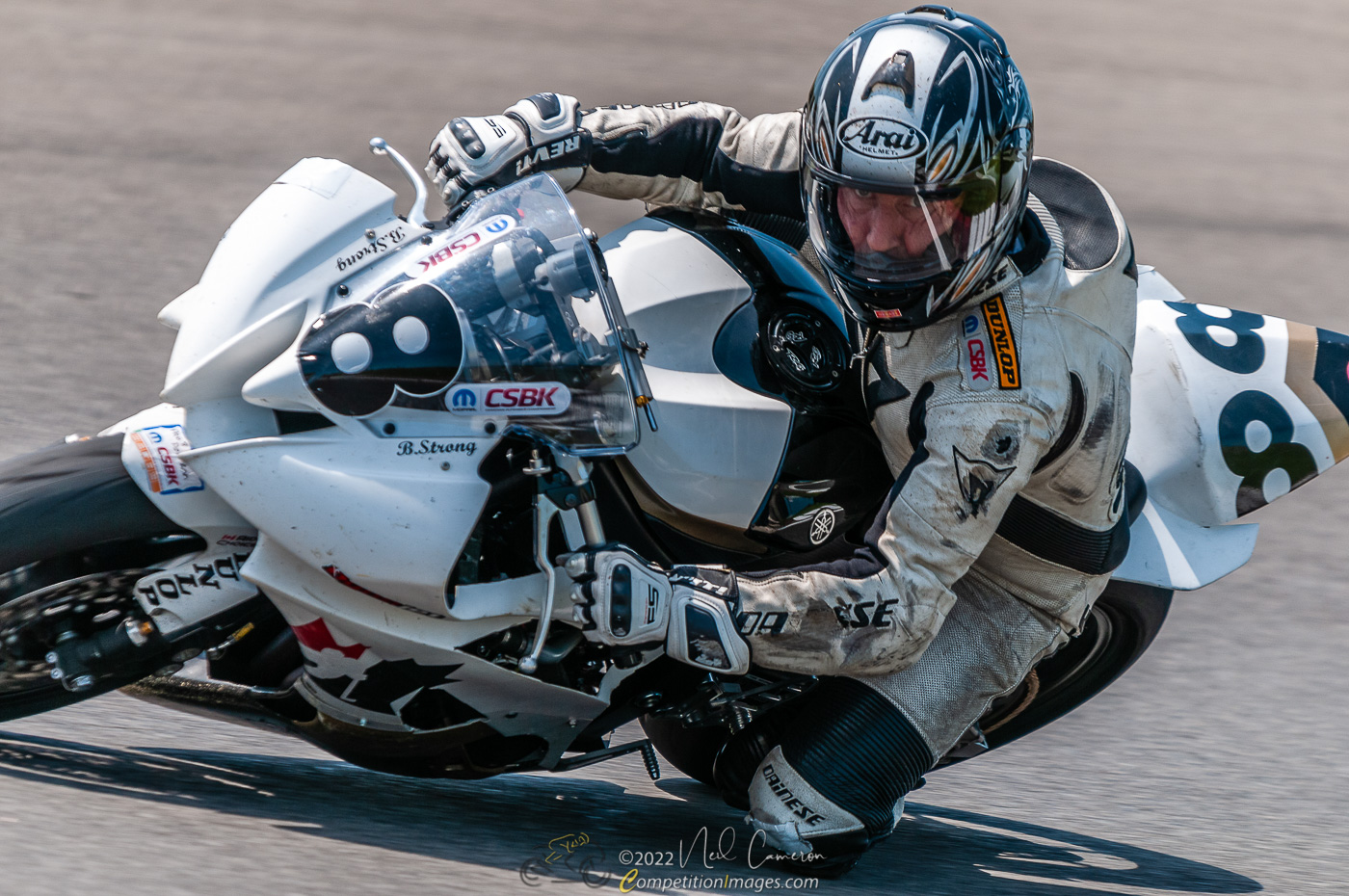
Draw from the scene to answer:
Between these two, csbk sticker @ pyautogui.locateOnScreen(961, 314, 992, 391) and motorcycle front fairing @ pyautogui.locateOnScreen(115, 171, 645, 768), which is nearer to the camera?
motorcycle front fairing @ pyautogui.locateOnScreen(115, 171, 645, 768)

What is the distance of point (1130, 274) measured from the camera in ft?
10.9

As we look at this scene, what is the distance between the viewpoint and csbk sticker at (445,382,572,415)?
9.36 ft

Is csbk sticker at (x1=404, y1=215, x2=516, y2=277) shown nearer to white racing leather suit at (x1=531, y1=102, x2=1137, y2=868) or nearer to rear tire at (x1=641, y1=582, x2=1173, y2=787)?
white racing leather suit at (x1=531, y1=102, x2=1137, y2=868)

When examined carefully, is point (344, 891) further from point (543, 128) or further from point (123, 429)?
point (543, 128)

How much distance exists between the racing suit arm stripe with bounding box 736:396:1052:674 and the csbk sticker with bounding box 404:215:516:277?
2.63ft

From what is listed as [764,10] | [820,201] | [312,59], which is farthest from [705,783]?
[764,10]

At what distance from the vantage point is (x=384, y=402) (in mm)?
2816

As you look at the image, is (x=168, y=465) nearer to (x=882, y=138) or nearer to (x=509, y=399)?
(x=509, y=399)

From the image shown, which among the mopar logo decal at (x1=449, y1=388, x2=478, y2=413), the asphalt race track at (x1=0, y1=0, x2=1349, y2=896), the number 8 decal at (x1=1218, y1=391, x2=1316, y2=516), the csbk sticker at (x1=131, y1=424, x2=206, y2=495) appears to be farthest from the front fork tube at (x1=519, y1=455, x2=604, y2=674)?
the number 8 decal at (x1=1218, y1=391, x2=1316, y2=516)

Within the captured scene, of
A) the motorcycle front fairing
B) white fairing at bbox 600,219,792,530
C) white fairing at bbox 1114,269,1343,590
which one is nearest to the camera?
the motorcycle front fairing

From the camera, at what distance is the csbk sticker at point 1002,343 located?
9.89 feet

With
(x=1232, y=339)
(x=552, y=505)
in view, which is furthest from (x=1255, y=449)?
(x=552, y=505)

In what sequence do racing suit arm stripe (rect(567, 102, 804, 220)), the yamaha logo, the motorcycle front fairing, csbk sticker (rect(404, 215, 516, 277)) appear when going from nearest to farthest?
the motorcycle front fairing
csbk sticker (rect(404, 215, 516, 277))
the yamaha logo
racing suit arm stripe (rect(567, 102, 804, 220))

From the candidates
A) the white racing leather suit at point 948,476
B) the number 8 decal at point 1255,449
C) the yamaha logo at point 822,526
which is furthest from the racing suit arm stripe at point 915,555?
the number 8 decal at point 1255,449
